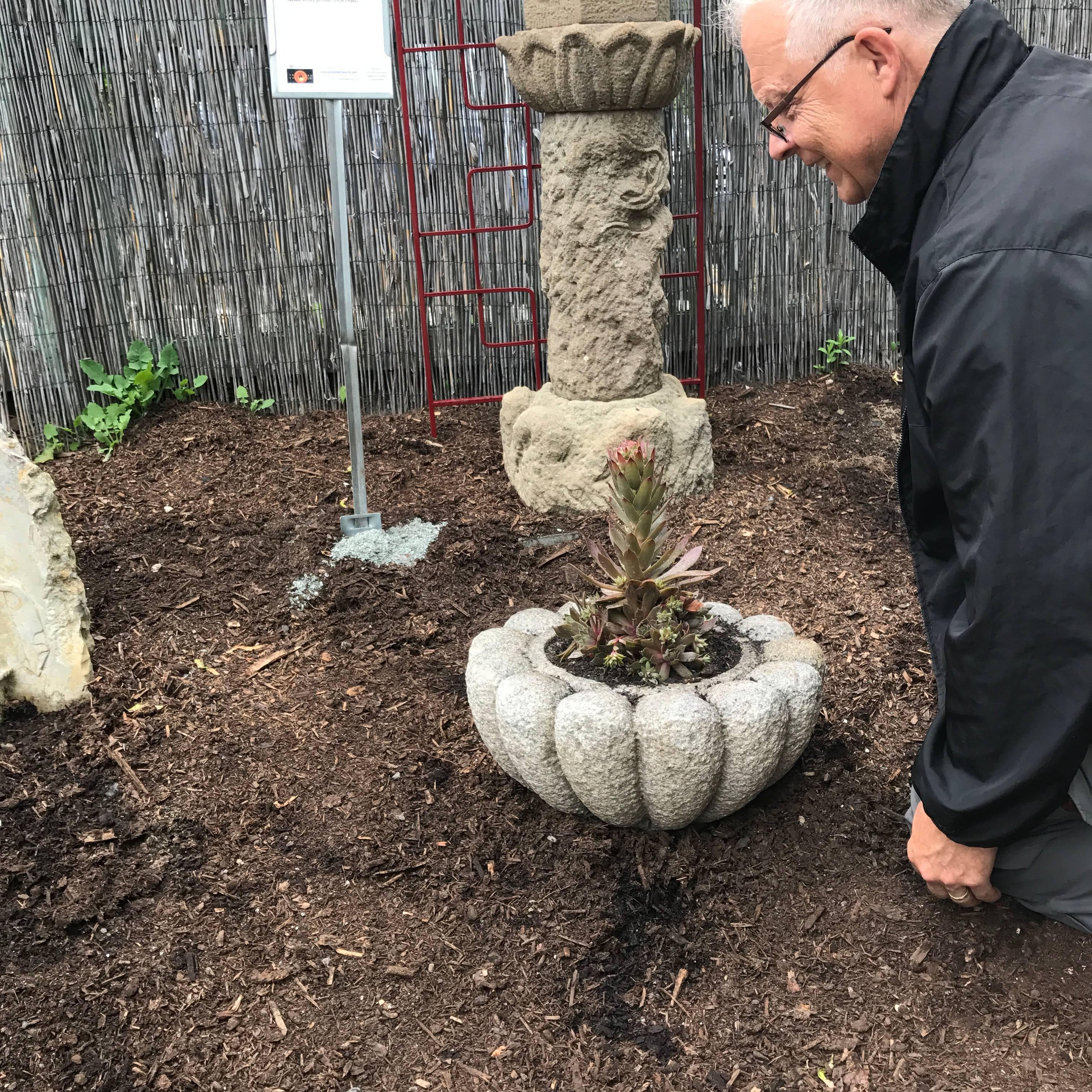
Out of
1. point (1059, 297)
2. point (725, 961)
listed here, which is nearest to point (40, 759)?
point (725, 961)

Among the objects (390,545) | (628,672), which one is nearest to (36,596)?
(390,545)

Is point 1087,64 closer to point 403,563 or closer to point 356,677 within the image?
point 356,677

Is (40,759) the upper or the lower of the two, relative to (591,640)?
lower

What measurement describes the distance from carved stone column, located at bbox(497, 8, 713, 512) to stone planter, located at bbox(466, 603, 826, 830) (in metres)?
1.77

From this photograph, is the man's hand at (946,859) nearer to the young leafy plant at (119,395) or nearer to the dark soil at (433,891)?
the dark soil at (433,891)

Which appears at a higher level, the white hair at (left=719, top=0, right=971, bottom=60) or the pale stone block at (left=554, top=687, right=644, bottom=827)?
the white hair at (left=719, top=0, right=971, bottom=60)

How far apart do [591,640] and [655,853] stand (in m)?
0.52

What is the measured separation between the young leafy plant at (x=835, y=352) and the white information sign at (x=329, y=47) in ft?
9.94

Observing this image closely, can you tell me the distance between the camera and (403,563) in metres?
3.91

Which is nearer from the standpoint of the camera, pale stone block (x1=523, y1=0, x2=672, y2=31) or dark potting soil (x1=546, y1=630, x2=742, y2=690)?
dark potting soil (x1=546, y1=630, x2=742, y2=690)

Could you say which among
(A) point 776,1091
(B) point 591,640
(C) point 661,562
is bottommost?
(A) point 776,1091

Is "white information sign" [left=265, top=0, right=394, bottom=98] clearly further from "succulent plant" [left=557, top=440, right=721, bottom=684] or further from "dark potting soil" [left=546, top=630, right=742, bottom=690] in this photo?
"dark potting soil" [left=546, top=630, right=742, bottom=690]

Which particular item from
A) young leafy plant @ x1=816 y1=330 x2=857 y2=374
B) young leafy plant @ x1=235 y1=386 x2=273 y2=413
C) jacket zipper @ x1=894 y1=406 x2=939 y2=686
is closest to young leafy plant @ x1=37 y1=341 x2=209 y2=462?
young leafy plant @ x1=235 y1=386 x2=273 y2=413

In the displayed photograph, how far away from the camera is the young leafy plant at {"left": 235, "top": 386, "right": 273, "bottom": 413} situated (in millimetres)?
5434
